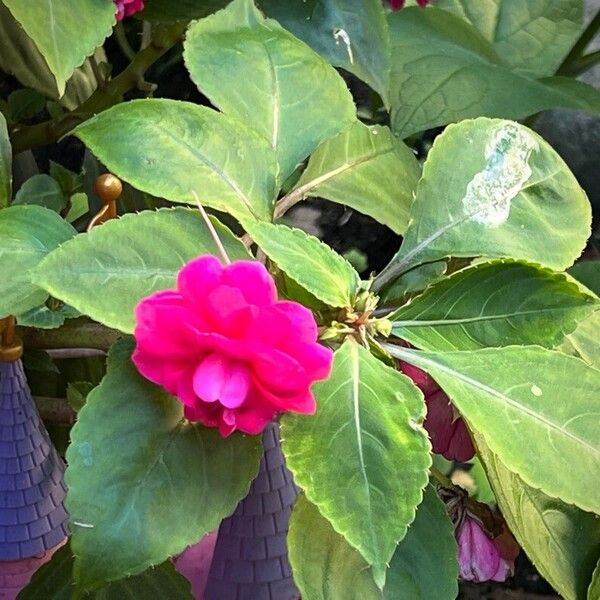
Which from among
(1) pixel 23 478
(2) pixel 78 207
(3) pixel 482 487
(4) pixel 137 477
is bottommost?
(3) pixel 482 487

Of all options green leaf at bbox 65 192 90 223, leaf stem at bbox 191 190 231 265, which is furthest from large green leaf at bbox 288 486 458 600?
green leaf at bbox 65 192 90 223

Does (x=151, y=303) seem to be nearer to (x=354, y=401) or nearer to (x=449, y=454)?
(x=354, y=401)

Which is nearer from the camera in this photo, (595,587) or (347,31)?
(595,587)

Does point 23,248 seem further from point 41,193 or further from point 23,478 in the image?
point 41,193

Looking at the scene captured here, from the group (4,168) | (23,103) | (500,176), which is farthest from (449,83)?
(23,103)

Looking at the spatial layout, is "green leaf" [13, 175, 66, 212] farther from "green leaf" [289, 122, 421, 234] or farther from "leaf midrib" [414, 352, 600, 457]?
"leaf midrib" [414, 352, 600, 457]

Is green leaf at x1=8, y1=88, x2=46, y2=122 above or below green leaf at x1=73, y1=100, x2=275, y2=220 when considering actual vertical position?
below

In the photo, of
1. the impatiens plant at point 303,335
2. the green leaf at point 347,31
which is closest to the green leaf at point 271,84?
the impatiens plant at point 303,335
